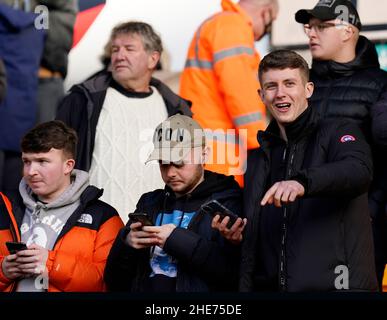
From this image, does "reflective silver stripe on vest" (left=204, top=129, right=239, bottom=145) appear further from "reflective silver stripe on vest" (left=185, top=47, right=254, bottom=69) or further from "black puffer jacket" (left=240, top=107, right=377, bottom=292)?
"black puffer jacket" (left=240, top=107, right=377, bottom=292)

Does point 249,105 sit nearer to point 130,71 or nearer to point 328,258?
point 130,71

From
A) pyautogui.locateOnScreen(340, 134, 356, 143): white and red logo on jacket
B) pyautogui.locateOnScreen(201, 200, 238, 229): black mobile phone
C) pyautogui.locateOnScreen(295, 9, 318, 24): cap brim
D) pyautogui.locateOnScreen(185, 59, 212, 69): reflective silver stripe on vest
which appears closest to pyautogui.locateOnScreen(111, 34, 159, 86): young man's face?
pyautogui.locateOnScreen(185, 59, 212, 69): reflective silver stripe on vest

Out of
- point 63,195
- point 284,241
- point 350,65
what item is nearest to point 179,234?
point 284,241

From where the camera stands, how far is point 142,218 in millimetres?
4426

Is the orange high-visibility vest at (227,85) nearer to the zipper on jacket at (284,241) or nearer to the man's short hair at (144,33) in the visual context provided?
the man's short hair at (144,33)

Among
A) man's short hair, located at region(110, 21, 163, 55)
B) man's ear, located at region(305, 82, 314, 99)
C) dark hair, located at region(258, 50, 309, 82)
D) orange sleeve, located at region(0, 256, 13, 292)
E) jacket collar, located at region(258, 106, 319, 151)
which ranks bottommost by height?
orange sleeve, located at region(0, 256, 13, 292)

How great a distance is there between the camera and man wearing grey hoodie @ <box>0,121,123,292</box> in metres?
4.57

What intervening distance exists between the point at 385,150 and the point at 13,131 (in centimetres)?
208

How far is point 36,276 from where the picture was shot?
4.61 metres

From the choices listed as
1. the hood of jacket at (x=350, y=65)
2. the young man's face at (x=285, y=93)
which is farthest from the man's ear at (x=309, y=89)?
the hood of jacket at (x=350, y=65)

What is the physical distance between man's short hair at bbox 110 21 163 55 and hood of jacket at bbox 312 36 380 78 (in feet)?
3.11

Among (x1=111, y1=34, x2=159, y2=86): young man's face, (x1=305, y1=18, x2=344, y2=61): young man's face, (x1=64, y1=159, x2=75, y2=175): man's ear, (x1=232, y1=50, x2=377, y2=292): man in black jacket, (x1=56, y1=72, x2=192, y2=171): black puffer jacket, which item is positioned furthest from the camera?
(x1=111, y1=34, x2=159, y2=86): young man's face
